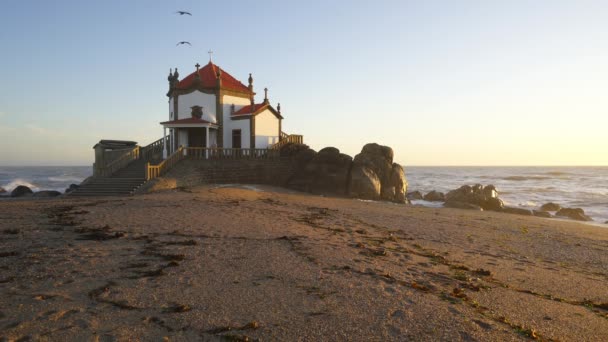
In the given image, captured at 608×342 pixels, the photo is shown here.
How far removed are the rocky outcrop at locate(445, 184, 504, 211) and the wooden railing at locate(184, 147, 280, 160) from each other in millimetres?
14640

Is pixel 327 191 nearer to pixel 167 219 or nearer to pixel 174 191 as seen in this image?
pixel 174 191

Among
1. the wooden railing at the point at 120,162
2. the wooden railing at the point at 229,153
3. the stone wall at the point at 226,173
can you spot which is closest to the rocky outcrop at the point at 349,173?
the stone wall at the point at 226,173

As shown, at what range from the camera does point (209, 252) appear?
8414 mm

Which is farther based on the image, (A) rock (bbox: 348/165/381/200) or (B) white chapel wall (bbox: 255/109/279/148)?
(B) white chapel wall (bbox: 255/109/279/148)

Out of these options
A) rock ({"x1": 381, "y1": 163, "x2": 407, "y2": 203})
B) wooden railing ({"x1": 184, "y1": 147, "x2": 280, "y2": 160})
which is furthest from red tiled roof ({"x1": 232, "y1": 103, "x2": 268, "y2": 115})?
rock ({"x1": 381, "y1": 163, "x2": 407, "y2": 203})

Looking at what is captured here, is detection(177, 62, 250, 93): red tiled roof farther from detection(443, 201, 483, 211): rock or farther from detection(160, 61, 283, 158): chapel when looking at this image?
detection(443, 201, 483, 211): rock

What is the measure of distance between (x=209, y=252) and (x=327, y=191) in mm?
21886

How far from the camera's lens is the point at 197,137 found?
31.0 metres

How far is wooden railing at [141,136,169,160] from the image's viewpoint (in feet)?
92.8

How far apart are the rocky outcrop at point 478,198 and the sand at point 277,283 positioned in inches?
634

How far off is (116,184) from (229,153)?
28.8ft

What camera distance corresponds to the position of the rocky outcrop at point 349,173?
98.1 ft

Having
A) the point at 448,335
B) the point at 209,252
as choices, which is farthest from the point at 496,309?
the point at 209,252

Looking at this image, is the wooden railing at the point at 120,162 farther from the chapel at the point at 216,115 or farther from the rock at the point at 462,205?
the rock at the point at 462,205
